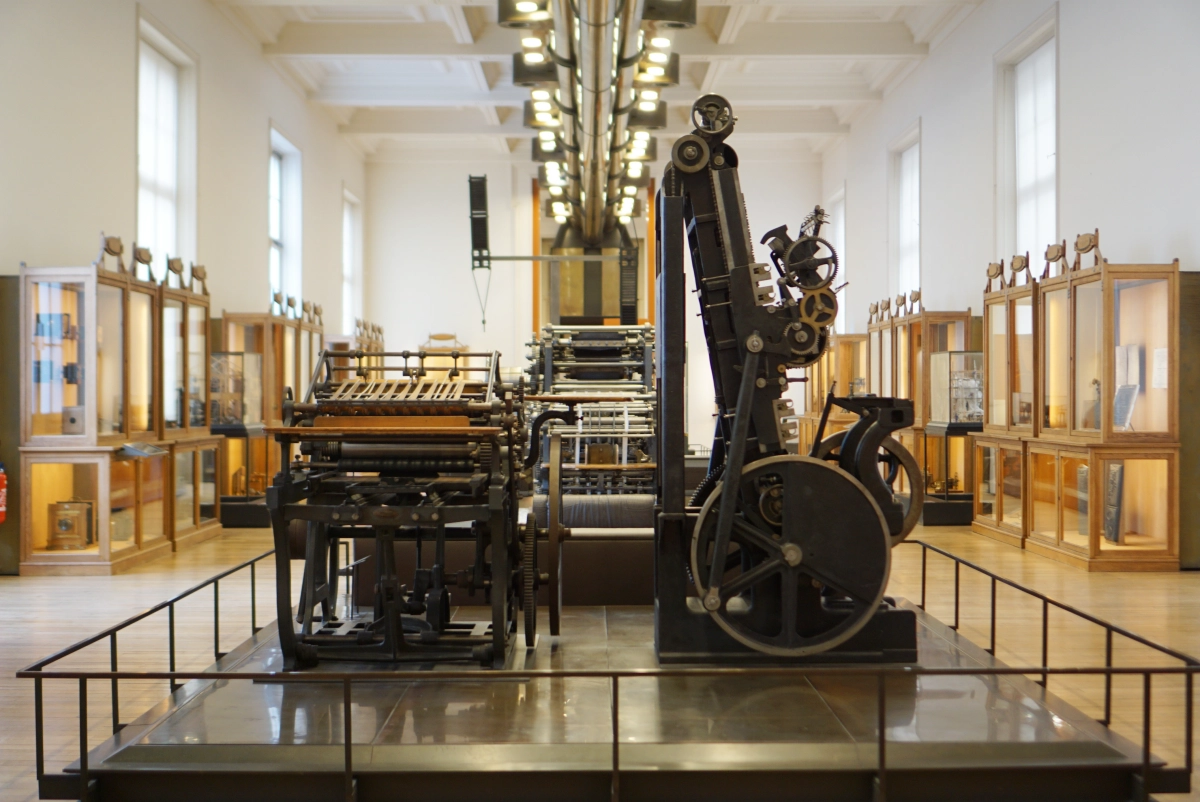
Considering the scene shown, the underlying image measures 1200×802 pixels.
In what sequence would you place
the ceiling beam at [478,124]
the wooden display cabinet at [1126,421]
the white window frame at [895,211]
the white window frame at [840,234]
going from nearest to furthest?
the wooden display cabinet at [1126,421] < the white window frame at [895,211] < the ceiling beam at [478,124] < the white window frame at [840,234]

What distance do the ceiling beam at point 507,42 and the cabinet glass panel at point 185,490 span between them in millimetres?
7243

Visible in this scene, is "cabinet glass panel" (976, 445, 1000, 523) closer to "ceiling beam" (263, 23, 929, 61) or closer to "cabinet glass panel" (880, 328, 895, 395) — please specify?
"cabinet glass panel" (880, 328, 895, 395)

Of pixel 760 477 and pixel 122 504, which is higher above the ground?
pixel 760 477

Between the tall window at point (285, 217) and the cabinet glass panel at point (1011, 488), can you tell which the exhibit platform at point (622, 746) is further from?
the tall window at point (285, 217)

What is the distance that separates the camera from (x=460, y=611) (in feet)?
21.5

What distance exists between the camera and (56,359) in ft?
29.7

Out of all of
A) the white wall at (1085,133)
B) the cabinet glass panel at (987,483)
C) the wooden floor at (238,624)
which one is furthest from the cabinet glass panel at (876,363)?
the wooden floor at (238,624)

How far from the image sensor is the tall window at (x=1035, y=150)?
12039 mm

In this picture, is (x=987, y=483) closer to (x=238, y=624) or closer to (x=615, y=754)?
(x=238, y=624)

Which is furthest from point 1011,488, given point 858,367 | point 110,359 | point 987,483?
point 110,359

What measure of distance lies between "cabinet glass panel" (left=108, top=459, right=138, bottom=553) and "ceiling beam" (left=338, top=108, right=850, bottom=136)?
39.4 ft

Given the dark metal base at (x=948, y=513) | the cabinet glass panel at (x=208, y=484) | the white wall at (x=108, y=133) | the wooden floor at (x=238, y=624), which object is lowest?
the wooden floor at (x=238, y=624)

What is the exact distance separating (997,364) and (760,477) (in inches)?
297

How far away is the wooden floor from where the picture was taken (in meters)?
4.88
